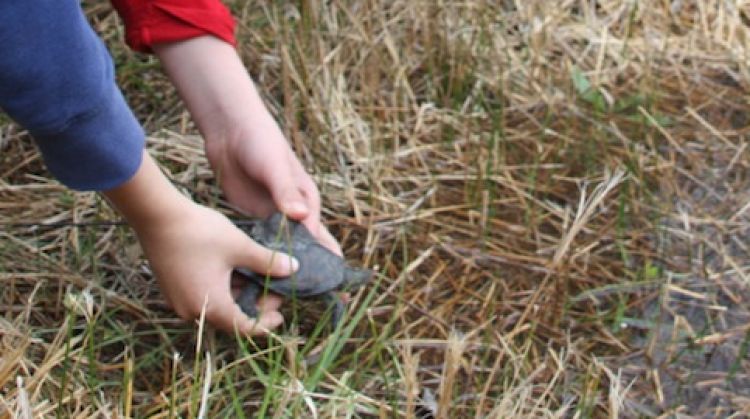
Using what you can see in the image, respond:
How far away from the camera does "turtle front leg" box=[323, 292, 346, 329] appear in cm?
135

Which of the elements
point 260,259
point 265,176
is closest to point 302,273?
point 260,259

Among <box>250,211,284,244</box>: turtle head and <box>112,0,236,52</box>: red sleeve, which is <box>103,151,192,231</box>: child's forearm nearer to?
<box>250,211,284,244</box>: turtle head

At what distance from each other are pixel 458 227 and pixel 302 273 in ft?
0.96

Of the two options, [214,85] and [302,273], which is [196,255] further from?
[214,85]

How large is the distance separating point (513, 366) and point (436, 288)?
17cm

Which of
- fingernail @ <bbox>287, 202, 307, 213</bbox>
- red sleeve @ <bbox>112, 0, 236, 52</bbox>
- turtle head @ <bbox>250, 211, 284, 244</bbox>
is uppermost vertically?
red sleeve @ <bbox>112, 0, 236, 52</bbox>

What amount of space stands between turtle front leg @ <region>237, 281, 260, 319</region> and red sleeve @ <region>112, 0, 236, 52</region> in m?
0.36

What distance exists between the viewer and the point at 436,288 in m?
1.46

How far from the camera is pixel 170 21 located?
1504 millimetres

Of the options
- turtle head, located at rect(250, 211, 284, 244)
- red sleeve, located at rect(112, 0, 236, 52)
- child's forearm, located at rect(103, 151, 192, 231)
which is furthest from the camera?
red sleeve, located at rect(112, 0, 236, 52)

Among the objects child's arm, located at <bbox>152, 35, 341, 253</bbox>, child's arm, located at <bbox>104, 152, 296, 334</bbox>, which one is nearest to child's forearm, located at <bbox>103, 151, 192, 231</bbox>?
child's arm, located at <bbox>104, 152, 296, 334</bbox>

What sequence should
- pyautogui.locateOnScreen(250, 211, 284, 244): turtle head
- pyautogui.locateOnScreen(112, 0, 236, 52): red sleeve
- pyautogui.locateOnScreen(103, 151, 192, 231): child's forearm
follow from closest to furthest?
pyautogui.locateOnScreen(103, 151, 192, 231): child's forearm
pyautogui.locateOnScreen(250, 211, 284, 244): turtle head
pyautogui.locateOnScreen(112, 0, 236, 52): red sleeve

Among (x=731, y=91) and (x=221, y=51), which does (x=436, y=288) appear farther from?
(x=731, y=91)

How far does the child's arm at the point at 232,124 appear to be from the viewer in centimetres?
147
